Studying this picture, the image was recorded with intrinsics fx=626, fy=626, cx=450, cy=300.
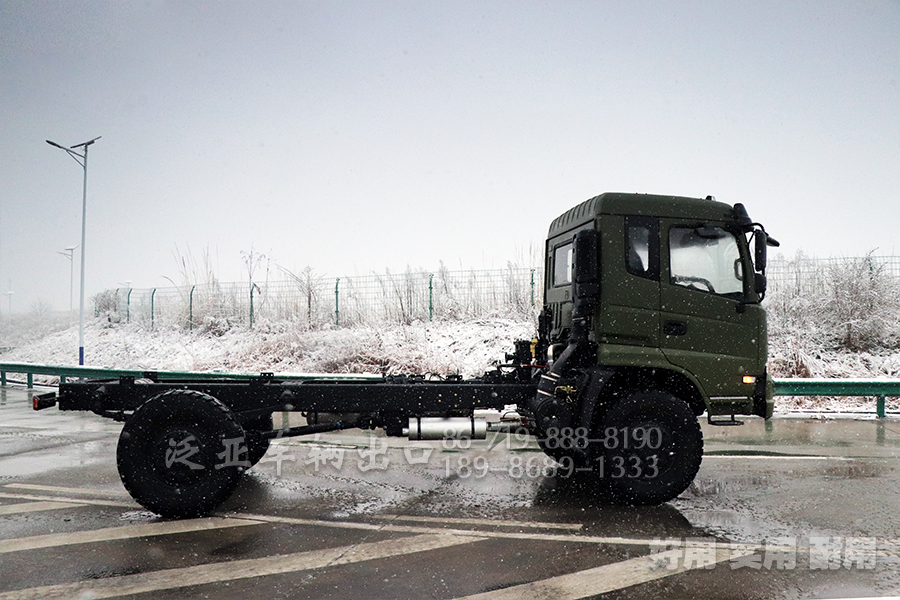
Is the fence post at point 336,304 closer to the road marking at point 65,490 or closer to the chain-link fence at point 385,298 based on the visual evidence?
the chain-link fence at point 385,298

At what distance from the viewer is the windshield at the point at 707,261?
5.86 m

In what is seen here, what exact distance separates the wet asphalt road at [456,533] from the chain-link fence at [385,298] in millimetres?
10917

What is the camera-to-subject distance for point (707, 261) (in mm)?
5922

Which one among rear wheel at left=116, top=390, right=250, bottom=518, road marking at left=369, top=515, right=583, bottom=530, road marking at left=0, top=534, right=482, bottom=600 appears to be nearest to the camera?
road marking at left=0, top=534, right=482, bottom=600

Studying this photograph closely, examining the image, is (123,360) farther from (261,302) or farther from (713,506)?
(713,506)

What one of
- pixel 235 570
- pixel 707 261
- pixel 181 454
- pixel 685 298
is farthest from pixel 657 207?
pixel 181 454

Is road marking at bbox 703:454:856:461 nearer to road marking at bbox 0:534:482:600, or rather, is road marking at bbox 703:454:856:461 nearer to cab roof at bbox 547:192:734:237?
cab roof at bbox 547:192:734:237

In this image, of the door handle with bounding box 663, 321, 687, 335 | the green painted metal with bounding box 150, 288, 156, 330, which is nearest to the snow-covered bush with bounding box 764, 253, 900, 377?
the door handle with bounding box 663, 321, 687, 335

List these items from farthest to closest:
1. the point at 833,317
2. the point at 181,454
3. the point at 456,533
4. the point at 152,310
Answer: the point at 152,310 → the point at 833,317 → the point at 181,454 → the point at 456,533

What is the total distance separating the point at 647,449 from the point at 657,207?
2.24 metres

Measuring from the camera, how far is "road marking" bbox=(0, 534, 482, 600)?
12.6ft

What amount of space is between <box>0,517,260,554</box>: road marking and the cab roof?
4.14 meters

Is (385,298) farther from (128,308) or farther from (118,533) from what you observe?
(118,533)

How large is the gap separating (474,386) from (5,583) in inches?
154
